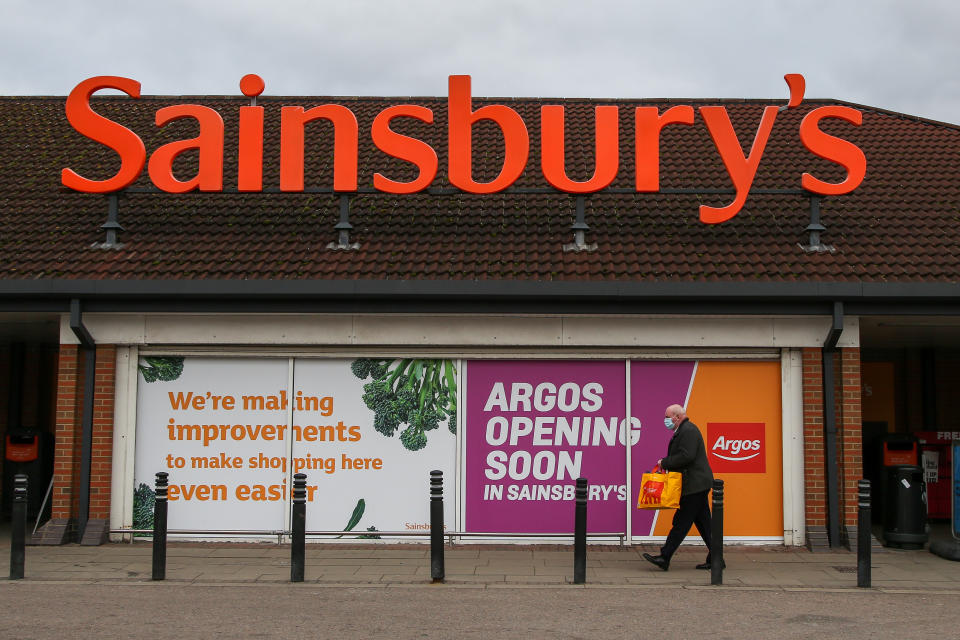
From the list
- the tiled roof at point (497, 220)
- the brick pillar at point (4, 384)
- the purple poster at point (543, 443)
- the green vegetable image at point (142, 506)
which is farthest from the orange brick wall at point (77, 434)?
the brick pillar at point (4, 384)

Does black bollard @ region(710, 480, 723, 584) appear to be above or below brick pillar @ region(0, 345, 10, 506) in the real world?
below

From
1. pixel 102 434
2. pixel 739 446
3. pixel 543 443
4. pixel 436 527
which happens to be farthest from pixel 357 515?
pixel 739 446

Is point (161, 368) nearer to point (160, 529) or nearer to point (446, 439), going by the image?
point (160, 529)

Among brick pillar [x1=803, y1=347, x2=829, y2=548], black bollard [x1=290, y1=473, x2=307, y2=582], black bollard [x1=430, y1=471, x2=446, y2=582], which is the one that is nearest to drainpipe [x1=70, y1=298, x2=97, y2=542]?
black bollard [x1=290, y1=473, x2=307, y2=582]

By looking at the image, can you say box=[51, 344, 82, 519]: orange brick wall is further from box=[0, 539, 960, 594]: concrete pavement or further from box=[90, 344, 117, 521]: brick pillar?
box=[0, 539, 960, 594]: concrete pavement

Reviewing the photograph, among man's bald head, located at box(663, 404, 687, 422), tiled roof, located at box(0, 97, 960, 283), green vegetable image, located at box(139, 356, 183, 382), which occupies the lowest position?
man's bald head, located at box(663, 404, 687, 422)

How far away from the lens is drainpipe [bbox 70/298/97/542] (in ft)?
39.0

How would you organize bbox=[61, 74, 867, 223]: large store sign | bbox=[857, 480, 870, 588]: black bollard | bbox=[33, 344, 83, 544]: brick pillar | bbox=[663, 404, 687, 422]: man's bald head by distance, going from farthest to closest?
bbox=[61, 74, 867, 223]: large store sign
bbox=[33, 344, 83, 544]: brick pillar
bbox=[663, 404, 687, 422]: man's bald head
bbox=[857, 480, 870, 588]: black bollard

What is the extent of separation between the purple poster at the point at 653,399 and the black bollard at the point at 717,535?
97.3 inches

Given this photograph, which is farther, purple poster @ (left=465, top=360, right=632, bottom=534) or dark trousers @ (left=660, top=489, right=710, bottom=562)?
purple poster @ (left=465, top=360, right=632, bottom=534)

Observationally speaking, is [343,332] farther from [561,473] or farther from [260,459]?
[561,473]

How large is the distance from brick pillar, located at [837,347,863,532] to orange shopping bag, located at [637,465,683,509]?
9.38 ft

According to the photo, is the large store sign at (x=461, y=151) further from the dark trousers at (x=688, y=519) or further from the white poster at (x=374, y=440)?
the dark trousers at (x=688, y=519)

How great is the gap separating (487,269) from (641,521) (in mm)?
3646
